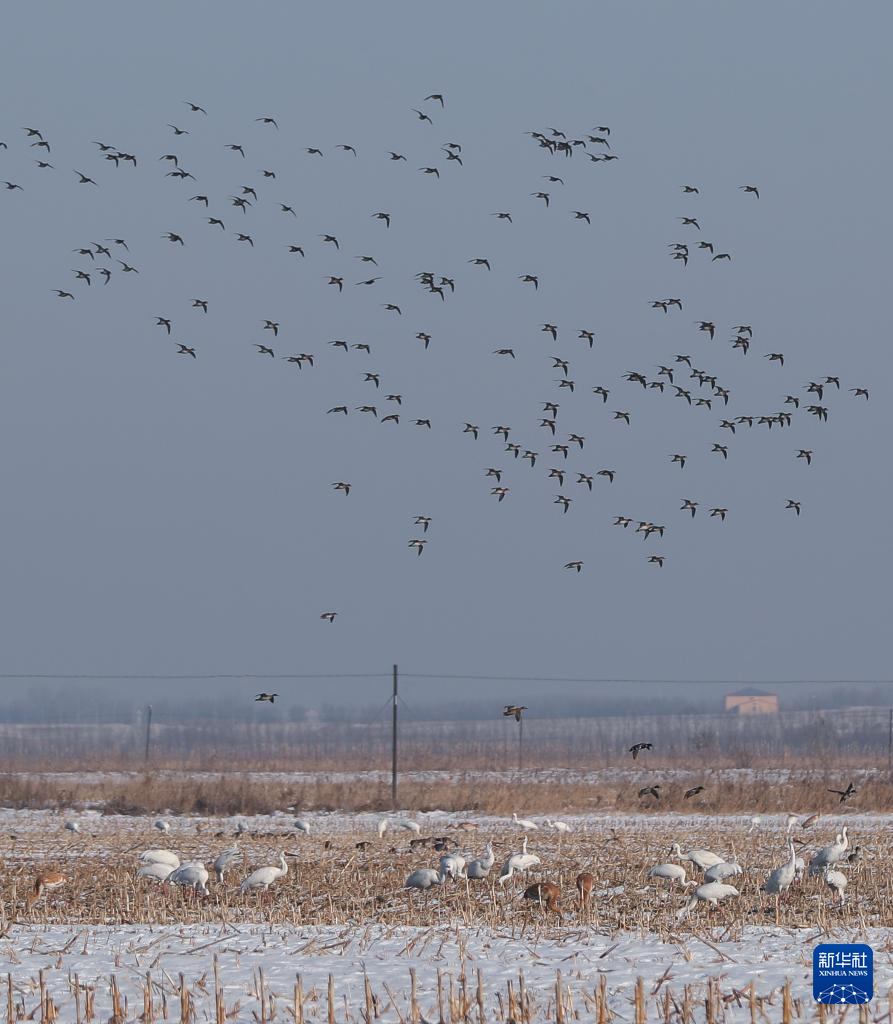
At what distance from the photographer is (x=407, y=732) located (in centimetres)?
16562

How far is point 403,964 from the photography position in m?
13.2

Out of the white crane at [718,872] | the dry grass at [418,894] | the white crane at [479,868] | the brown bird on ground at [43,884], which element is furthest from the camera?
the white crane at [479,868]

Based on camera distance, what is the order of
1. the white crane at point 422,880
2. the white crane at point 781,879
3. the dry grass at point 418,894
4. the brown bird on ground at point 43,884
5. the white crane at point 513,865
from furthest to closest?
the white crane at point 513,865 < the white crane at point 422,880 < the brown bird on ground at point 43,884 < the white crane at point 781,879 < the dry grass at point 418,894

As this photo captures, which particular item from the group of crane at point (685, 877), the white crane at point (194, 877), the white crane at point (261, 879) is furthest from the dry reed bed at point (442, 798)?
the white crane at point (261, 879)

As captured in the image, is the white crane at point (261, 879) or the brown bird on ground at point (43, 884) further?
the white crane at point (261, 879)

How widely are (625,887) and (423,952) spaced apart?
5.62m

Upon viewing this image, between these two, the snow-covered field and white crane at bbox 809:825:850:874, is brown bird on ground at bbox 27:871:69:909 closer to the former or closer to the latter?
the snow-covered field

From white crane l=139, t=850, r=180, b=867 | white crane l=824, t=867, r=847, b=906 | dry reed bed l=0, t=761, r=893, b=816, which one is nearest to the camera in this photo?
white crane l=824, t=867, r=847, b=906

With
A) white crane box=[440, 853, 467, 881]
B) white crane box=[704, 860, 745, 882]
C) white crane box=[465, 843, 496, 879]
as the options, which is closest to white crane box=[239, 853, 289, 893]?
white crane box=[440, 853, 467, 881]

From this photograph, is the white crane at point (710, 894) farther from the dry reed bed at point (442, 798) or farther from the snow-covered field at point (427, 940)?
the dry reed bed at point (442, 798)

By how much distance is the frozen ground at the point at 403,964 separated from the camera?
1147 centimetres

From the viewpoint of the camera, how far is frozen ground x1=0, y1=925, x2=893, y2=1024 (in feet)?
37.6

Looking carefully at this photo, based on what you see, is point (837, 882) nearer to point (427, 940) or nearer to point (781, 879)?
point (781, 879)

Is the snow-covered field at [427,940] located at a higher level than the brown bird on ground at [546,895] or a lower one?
lower
